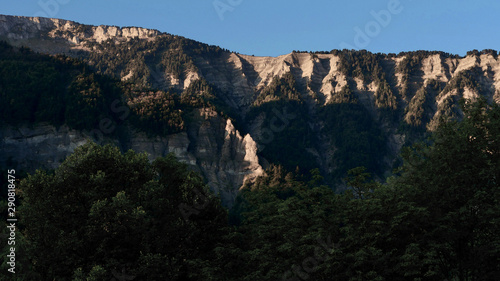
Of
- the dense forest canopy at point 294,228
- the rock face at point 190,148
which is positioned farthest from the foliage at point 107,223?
the rock face at point 190,148

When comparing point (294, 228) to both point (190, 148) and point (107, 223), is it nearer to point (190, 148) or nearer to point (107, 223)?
point (107, 223)

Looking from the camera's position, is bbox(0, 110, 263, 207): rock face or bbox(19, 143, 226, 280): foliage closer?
bbox(19, 143, 226, 280): foliage

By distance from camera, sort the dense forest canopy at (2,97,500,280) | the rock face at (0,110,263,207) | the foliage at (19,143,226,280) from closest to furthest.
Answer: the dense forest canopy at (2,97,500,280) < the foliage at (19,143,226,280) < the rock face at (0,110,263,207)

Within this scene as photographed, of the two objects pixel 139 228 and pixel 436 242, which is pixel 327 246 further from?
pixel 139 228

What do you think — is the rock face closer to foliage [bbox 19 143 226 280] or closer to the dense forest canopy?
foliage [bbox 19 143 226 280]

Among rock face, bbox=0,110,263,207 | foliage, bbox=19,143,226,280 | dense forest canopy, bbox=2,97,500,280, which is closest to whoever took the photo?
dense forest canopy, bbox=2,97,500,280

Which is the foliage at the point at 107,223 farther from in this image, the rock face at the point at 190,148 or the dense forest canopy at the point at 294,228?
the rock face at the point at 190,148

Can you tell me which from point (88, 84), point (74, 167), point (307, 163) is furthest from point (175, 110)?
point (74, 167)

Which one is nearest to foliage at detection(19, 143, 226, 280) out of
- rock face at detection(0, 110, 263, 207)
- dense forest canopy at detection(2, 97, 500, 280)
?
dense forest canopy at detection(2, 97, 500, 280)

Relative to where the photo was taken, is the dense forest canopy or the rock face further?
the rock face

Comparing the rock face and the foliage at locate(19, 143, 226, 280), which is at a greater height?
the rock face

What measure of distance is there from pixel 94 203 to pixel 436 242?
84.3ft

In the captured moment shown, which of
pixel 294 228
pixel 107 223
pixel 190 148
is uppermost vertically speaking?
pixel 190 148

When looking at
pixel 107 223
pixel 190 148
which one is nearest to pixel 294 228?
pixel 107 223
